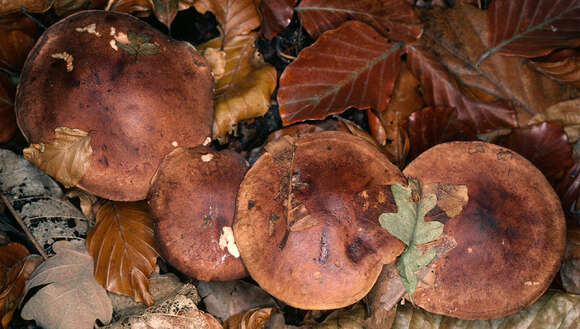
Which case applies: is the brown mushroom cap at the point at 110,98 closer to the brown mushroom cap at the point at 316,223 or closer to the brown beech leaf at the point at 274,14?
the brown mushroom cap at the point at 316,223

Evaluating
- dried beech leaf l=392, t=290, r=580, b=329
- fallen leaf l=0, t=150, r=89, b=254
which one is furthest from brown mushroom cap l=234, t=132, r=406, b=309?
fallen leaf l=0, t=150, r=89, b=254

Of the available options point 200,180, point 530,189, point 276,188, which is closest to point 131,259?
point 200,180

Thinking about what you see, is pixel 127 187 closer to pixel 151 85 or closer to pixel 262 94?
pixel 151 85

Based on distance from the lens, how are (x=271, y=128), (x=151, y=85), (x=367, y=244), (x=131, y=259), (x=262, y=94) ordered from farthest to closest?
1. (x=271, y=128)
2. (x=262, y=94)
3. (x=131, y=259)
4. (x=151, y=85)
5. (x=367, y=244)

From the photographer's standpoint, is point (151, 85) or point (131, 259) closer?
point (151, 85)

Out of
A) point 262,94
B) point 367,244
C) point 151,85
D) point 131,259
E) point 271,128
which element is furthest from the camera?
point 271,128

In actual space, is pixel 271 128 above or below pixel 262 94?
below

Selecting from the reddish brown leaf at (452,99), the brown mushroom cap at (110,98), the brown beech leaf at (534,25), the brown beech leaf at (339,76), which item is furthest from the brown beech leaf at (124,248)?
the brown beech leaf at (534,25)
